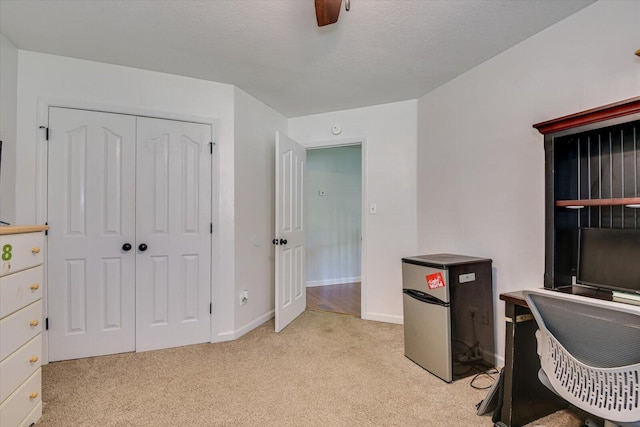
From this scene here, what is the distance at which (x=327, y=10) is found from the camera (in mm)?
1373

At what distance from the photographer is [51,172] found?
7.30 ft

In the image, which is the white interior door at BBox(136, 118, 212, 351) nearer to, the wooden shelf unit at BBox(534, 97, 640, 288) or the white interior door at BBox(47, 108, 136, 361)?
the white interior door at BBox(47, 108, 136, 361)

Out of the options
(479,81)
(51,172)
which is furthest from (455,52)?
(51,172)

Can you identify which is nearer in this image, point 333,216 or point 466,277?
point 466,277

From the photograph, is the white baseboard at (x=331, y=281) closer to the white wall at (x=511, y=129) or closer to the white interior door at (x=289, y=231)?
the white interior door at (x=289, y=231)

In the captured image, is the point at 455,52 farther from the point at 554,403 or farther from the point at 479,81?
the point at 554,403

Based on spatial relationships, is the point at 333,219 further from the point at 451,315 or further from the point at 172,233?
the point at 451,315

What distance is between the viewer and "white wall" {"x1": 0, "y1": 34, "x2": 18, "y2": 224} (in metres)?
1.97

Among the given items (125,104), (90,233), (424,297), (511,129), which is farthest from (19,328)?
(511,129)

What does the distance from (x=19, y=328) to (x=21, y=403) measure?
368 mm

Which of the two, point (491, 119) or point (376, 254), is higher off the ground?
point (491, 119)

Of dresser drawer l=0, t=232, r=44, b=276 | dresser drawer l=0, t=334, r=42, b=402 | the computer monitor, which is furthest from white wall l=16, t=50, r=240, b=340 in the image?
the computer monitor

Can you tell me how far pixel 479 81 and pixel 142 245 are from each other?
301 centimetres

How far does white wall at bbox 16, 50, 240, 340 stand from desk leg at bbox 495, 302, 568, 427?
210 centimetres
